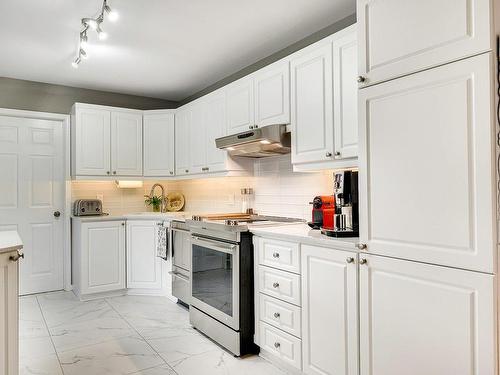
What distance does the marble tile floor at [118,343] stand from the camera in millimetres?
2539

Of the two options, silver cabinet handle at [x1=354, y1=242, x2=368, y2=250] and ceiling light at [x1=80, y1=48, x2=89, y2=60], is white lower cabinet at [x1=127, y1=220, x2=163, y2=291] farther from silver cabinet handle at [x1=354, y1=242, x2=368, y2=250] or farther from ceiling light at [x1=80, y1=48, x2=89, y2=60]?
silver cabinet handle at [x1=354, y1=242, x2=368, y2=250]

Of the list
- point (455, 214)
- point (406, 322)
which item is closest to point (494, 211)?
point (455, 214)

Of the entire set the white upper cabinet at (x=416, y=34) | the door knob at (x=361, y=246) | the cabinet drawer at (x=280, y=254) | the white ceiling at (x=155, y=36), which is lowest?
the cabinet drawer at (x=280, y=254)

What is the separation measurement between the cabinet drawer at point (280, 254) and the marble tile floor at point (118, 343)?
718 millimetres

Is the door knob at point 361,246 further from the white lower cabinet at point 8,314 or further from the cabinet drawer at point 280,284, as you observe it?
the white lower cabinet at point 8,314

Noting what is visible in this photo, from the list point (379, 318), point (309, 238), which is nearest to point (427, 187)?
point (379, 318)

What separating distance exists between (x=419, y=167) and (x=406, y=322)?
0.69 metres

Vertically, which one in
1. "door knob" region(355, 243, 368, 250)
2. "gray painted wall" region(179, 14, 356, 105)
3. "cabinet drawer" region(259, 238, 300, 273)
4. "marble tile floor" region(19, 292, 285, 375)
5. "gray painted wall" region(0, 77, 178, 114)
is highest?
"gray painted wall" region(179, 14, 356, 105)

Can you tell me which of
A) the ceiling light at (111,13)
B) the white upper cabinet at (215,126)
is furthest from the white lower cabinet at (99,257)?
the ceiling light at (111,13)

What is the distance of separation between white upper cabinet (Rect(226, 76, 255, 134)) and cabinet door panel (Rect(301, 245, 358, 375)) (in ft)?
4.98

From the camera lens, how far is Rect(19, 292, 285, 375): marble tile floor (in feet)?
8.33

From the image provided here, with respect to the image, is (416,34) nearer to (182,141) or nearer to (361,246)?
(361,246)

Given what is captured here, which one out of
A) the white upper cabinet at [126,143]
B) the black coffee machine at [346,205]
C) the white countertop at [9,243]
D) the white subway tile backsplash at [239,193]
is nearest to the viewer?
the white countertop at [9,243]

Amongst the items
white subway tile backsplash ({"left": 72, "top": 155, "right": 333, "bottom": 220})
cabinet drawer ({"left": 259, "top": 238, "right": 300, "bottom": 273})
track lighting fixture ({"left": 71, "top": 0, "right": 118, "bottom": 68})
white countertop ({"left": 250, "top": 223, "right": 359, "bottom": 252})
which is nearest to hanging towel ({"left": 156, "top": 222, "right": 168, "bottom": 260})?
white subway tile backsplash ({"left": 72, "top": 155, "right": 333, "bottom": 220})
